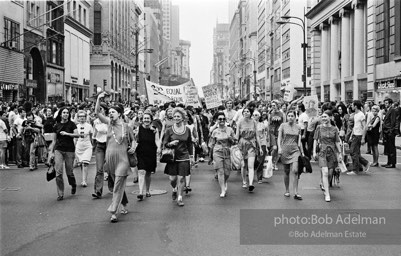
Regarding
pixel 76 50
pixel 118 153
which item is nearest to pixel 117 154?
pixel 118 153

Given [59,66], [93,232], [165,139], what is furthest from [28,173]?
[59,66]

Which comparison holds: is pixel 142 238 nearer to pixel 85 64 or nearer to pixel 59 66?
pixel 59 66

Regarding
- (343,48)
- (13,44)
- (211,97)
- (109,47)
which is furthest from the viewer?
(109,47)

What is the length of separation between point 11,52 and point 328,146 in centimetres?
3102

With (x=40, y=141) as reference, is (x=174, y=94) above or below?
above

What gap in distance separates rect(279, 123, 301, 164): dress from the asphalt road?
773 mm

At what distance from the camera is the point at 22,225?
8008 millimetres

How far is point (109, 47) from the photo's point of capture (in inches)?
3108

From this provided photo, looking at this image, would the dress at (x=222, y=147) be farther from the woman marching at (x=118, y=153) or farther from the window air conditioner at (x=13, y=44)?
the window air conditioner at (x=13, y=44)

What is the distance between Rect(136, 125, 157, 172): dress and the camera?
10359mm

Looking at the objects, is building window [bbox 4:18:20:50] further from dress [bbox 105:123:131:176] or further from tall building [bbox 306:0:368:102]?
dress [bbox 105:123:131:176]

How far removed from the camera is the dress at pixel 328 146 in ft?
34.1

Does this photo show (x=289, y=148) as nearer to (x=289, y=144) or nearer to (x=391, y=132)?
(x=289, y=144)

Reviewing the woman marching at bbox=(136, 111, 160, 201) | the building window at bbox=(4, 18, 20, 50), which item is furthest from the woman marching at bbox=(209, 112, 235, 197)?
the building window at bbox=(4, 18, 20, 50)
